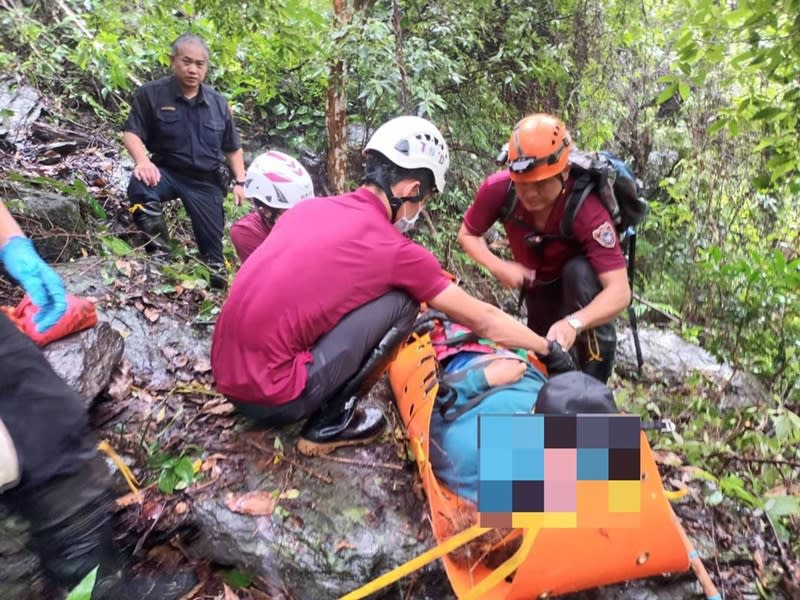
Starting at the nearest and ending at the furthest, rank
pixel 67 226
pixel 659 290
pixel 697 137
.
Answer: pixel 67 226 → pixel 659 290 → pixel 697 137

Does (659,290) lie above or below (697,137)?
below

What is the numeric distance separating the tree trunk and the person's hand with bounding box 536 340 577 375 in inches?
153

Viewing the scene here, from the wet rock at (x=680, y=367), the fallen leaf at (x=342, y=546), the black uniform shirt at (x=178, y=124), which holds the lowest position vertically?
the wet rock at (x=680, y=367)

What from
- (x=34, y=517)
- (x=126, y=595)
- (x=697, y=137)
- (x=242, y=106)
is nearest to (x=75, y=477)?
(x=34, y=517)

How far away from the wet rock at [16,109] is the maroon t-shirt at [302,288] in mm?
4764

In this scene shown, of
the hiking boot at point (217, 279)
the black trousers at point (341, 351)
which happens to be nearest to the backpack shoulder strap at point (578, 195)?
the black trousers at point (341, 351)

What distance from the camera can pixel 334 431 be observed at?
2844 mm

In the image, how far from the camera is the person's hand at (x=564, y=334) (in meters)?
3.16

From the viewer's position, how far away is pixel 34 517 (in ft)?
5.82

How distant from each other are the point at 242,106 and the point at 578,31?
14.8 feet

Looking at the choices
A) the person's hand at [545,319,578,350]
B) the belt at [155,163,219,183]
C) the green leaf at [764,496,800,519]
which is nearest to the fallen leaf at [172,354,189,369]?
the belt at [155,163,219,183]

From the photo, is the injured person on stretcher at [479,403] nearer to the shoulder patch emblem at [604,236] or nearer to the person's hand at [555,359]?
the person's hand at [555,359]

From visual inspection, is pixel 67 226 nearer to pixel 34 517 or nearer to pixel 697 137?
pixel 34 517

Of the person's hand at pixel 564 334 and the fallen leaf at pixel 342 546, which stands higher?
the person's hand at pixel 564 334
